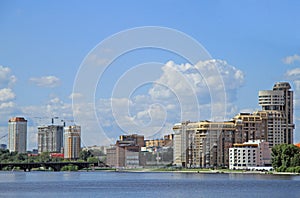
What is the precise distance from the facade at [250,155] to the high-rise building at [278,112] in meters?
16.8

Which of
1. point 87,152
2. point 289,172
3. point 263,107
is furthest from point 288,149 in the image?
point 87,152

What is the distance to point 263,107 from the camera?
167 metres

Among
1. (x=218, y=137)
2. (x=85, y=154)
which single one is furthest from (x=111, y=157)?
(x=218, y=137)

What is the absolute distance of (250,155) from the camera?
139875mm

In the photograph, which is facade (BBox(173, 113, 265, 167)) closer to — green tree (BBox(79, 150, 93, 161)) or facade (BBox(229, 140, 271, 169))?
facade (BBox(229, 140, 271, 169))

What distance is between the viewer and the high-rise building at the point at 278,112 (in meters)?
160

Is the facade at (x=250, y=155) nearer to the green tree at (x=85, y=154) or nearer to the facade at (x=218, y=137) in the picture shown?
the facade at (x=218, y=137)

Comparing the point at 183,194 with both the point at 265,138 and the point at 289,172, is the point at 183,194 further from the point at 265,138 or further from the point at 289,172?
the point at 265,138

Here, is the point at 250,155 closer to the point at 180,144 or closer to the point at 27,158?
the point at 180,144

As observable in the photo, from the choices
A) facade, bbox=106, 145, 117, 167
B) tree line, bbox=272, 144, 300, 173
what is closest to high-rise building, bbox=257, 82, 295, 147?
facade, bbox=106, 145, 117, 167

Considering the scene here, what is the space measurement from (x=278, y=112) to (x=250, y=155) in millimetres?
24626

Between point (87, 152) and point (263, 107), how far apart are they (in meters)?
47.9

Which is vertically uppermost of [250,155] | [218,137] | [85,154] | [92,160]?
[218,137]

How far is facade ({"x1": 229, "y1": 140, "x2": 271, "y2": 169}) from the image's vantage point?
139750 mm
